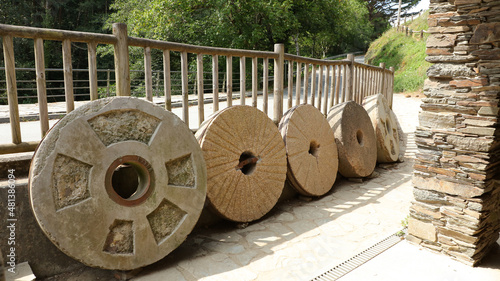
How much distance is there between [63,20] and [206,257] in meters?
27.5

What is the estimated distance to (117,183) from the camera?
3242mm

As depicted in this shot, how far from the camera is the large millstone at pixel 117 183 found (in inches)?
97.0

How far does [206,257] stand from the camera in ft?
10.5

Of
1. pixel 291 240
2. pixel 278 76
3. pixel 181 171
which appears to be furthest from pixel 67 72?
pixel 278 76

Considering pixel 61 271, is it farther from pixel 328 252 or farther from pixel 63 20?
pixel 63 20

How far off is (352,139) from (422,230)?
7.07 ft

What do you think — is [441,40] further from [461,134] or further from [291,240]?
[291,240]

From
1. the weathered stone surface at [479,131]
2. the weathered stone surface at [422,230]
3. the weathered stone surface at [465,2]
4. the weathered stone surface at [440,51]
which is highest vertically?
the weathered stone surface at [465,2]

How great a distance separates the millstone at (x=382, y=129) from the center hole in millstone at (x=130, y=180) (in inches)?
179

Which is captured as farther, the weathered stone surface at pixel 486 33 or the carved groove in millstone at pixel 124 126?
the weathered stone surface at pixel 486 33

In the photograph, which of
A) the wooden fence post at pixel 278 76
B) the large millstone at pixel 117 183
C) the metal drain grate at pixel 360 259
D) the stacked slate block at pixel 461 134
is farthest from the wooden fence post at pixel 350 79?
the large millstone at pixel 117 183

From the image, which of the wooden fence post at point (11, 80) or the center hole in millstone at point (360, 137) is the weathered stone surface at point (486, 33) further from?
the wooden fence post at point (11, 80)

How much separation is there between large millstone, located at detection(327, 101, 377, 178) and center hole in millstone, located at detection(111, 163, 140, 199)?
126 inches

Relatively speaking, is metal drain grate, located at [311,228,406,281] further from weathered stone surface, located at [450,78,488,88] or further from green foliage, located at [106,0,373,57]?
green foliage, located at [106,0,373,57]
